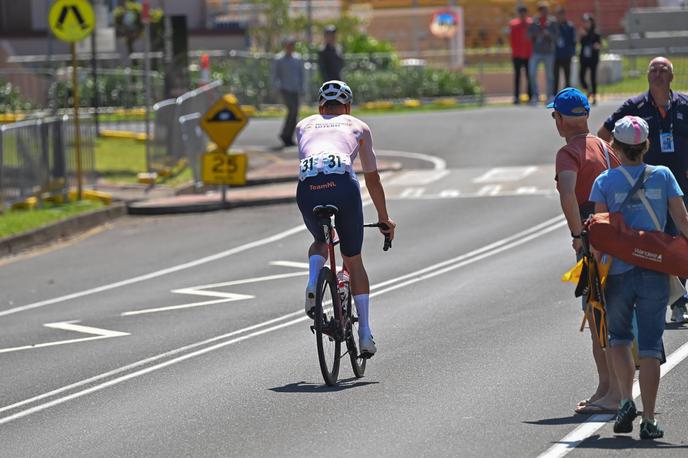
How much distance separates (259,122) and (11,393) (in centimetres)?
2648

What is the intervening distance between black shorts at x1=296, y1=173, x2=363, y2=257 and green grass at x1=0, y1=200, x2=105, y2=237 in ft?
37.1

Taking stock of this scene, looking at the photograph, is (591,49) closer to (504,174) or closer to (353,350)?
(504,174)

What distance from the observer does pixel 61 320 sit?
15266 mm

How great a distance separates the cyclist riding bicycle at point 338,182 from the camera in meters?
10.4

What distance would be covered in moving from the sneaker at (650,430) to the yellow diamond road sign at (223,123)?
53.0ft

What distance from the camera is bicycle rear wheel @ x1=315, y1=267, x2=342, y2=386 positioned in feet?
33.7

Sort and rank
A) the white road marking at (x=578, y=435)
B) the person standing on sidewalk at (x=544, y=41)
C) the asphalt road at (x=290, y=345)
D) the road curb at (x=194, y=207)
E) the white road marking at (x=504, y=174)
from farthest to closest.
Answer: the person standing on sidewalk at (x=544, y=41) < the white road marking at (x=504, y=174) < the road curb at (x=194, y=207) < the asphalt road at (x=290, y=345) < the white road marking at (x=578, y=435)

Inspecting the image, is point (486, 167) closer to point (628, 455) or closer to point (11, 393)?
point (11, 393)

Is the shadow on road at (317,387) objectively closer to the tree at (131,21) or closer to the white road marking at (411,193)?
the white road marking at (411,193)

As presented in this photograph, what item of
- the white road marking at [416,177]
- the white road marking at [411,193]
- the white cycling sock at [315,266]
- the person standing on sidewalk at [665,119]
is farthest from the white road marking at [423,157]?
the white cycling sock at [315,266]

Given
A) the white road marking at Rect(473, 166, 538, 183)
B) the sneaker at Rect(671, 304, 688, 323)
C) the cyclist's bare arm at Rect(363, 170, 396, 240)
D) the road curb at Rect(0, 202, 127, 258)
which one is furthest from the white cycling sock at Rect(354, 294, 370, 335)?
the white road marking at Rect(473, 166, 538, 183)

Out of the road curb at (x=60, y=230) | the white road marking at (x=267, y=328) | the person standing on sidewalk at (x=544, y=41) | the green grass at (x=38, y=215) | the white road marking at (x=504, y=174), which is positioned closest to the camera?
the white road marking at (x=267, y=328)

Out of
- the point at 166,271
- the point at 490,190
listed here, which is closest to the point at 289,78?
the point at 490,190

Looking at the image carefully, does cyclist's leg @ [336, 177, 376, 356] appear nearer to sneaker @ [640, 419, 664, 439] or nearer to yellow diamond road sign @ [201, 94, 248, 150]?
sneaker @ [640, 419, 664, 439]
